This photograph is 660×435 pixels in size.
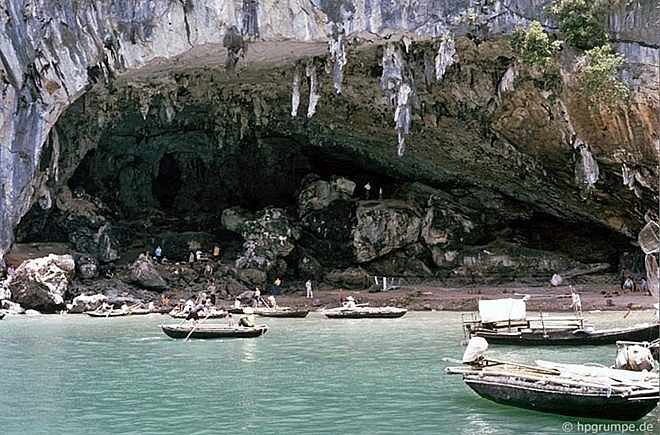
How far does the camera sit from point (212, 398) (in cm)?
1212

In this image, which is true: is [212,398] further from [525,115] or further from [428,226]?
[428,226]

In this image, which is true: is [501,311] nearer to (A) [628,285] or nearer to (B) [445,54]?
(B) [445,54]

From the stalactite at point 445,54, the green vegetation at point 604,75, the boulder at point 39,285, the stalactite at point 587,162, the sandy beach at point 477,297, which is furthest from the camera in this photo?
the boulder at point 39,285

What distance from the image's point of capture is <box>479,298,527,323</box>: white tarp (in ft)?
61.0

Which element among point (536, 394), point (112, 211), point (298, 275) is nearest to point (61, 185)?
point (112, 211)

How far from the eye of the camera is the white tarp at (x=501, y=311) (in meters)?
18.6

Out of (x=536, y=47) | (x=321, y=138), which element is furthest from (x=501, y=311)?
(x=321, y=138)

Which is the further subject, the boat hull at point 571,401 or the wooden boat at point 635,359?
the wooden boat at point 635,359

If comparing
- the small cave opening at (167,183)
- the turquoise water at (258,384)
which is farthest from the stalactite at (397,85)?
the small cave opening at (167,183)

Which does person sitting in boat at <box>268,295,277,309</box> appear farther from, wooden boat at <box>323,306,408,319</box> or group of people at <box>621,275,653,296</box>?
group of people at <box>621,275,653,296</box>

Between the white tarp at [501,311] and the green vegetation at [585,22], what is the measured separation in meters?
7.69

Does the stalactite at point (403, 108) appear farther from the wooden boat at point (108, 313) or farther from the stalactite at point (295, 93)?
the wooden boat at point (108, 313)

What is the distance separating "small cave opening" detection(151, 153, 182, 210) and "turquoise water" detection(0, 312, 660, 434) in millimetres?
16928

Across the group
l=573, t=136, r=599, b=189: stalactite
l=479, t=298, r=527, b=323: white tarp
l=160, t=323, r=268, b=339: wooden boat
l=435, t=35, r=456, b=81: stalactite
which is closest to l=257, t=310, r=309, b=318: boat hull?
l=160, t=323, r=268, b=339: wooden boat
